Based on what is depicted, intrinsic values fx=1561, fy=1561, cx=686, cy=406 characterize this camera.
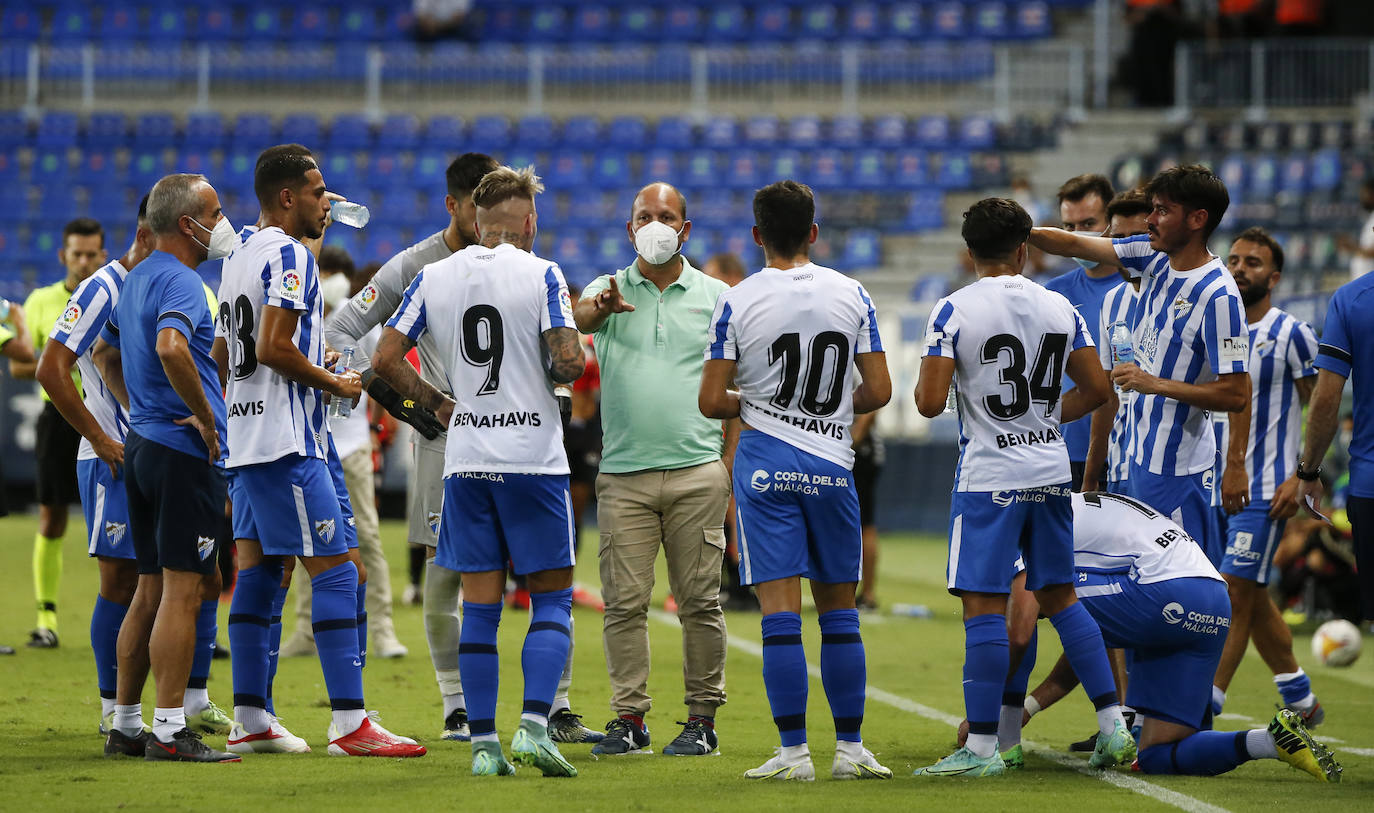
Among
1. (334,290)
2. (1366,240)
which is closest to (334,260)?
(334,290)

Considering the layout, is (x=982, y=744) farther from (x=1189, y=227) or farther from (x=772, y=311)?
(x=1189, y=227)

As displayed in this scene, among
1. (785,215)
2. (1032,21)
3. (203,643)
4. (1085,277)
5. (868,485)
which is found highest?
(1032,21)

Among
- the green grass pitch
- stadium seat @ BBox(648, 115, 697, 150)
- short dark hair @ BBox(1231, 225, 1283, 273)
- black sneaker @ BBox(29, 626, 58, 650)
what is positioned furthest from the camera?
stadium seat @ BBox(648, 115, 697, 150)

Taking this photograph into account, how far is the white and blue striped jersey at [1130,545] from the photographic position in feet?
19.7

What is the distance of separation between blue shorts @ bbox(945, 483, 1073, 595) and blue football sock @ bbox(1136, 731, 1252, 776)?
29.3 inches

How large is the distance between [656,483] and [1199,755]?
2387 mm

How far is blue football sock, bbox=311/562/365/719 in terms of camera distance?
6062 mm

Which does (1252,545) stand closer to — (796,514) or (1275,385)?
(1275,385)

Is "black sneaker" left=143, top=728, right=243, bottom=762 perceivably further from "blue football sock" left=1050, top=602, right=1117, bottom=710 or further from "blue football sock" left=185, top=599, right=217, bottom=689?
"blue football sock" left=1050, top=602, right=1117, bottom=710

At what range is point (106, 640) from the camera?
6.75 metres

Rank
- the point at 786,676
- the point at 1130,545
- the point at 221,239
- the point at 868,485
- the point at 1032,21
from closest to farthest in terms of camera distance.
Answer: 1. the point at 786,676
2. the point at 1130,545
3. the point at 221,239
4. the point at 868,485
5. the point at 1032,21

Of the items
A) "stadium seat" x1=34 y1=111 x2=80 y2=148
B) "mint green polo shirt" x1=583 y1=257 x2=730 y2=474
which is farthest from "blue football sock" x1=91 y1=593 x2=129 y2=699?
"stadium seat" x1=34 y1=111 x2=80 y2=148

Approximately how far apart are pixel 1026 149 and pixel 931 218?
1890 millimetres

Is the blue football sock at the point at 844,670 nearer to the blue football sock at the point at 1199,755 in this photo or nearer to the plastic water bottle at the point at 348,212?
the blue football sock at the point at 1199,755
